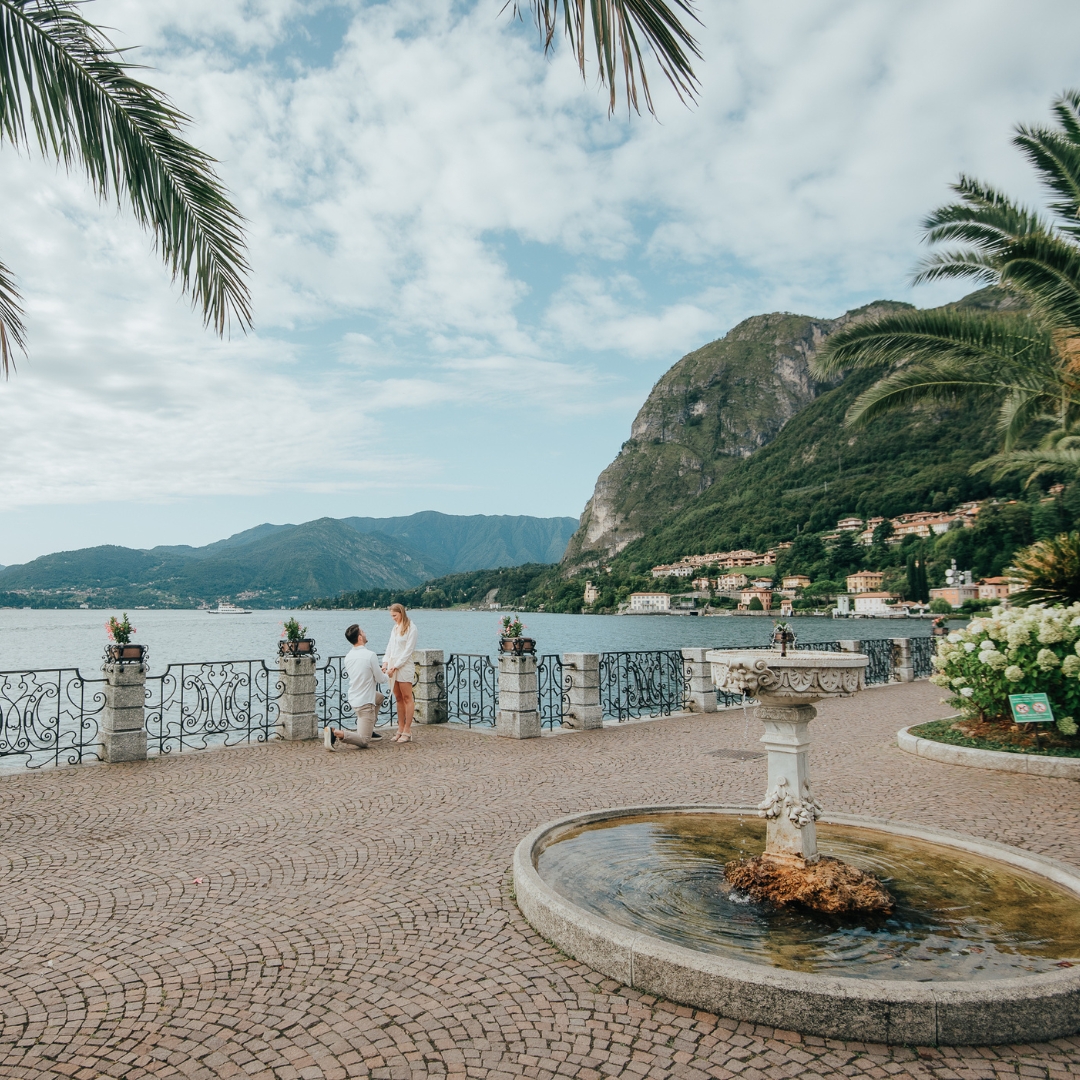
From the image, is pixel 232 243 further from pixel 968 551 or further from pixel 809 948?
pixel 968 551

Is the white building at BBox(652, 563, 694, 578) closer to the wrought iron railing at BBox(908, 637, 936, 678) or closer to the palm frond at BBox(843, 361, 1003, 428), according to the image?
the wrought iron railing at BBox(908, 637, 936, 678)

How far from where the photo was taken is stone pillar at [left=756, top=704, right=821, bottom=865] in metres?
4.55

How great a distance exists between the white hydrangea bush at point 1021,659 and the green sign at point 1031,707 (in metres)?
0.23

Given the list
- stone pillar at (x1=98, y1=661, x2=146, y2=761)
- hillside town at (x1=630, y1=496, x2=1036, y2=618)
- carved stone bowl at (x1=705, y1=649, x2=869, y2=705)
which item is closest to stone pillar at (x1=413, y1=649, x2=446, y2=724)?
stone pillar at (x1=98, y1=661, x2=146, y2=761)

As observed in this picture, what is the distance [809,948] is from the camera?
3.81 metres

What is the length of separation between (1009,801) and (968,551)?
247 feet

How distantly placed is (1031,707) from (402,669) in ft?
27.2

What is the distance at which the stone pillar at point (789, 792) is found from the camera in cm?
455

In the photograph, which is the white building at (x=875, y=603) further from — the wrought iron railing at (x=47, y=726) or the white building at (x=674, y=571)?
the wrought iron railing at (x=47, y=726)

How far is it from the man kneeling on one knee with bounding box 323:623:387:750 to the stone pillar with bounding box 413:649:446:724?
1666 millimetres

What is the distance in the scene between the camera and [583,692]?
40.6 feet

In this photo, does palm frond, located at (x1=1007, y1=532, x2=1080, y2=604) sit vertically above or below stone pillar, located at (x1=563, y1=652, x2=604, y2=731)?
above

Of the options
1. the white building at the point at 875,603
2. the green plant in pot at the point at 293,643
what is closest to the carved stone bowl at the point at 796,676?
the green plant in pot at the point at 293,643

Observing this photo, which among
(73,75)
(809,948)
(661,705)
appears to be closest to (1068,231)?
(661,705)
